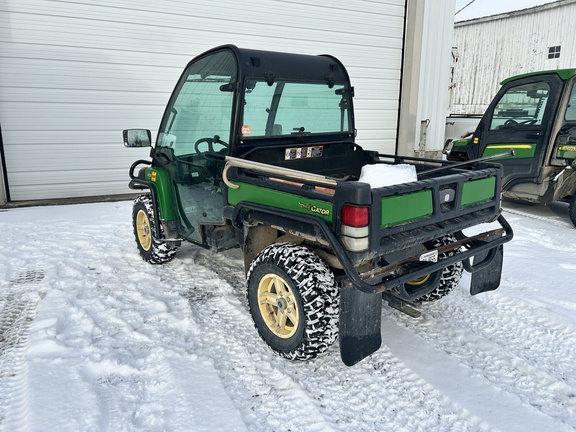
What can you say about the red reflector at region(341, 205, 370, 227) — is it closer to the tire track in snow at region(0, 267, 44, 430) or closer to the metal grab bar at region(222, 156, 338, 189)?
the metal grab bar at region(222, 156, 338, 189)

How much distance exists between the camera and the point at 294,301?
2.84m

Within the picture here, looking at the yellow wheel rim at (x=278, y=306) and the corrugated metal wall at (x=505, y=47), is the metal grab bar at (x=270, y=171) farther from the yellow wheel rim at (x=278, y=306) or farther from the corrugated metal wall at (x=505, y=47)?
the corrugated metal wall at (x=505, y=47)

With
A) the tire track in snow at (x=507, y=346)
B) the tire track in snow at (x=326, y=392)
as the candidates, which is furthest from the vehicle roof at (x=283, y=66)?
the tire track in snow at (x=507, y=346)

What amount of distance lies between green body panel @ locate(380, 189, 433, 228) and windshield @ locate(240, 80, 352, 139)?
1.41m

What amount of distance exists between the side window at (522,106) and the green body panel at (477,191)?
3.74 metres

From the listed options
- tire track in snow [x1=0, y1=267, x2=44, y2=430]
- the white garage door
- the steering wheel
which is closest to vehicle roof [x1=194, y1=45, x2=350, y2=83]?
the steering wheel

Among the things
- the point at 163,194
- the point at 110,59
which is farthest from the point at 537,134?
the point at 110,59

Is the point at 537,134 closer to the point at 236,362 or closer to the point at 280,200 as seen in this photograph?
the point at 280,200

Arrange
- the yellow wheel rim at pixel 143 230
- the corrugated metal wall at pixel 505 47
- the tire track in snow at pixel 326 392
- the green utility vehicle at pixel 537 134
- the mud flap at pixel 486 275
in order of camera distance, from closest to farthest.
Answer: the tire track in snow at pixel 326 392
the mud flap at pixel 486 275
the yellow wheel rim at pixel 143 230
the green utility vehicle at pixel 537 134
the corrugated metal wall at pixel 505 47

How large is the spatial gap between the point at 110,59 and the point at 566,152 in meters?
6.89

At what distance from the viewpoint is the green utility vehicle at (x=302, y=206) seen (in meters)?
2.62

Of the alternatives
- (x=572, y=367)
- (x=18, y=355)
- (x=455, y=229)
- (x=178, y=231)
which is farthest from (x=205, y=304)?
(x=572, y=367)

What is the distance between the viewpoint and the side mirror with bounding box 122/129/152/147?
13.3 ft

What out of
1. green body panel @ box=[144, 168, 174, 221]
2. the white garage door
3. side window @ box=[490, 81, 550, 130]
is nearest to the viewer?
green body panel @ box=[144, 168, 174, 221]
